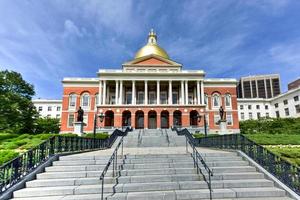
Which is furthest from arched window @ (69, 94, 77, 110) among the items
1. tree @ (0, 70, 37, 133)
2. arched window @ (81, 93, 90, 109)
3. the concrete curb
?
the concrete curb

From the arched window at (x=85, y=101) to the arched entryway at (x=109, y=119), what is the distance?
17.9ft

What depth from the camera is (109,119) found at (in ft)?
143

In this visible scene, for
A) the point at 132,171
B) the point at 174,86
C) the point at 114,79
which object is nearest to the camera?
the point at 132,171

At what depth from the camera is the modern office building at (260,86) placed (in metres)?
115

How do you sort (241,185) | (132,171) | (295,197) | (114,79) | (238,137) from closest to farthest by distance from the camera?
(295,197) → (241,185) → (132,171) → (238,137) → (114,79)

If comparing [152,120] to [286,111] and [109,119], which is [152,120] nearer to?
[109,119]

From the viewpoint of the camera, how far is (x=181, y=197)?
667cm

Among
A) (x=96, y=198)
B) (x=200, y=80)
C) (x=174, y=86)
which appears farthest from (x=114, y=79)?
(x=96, y=198)

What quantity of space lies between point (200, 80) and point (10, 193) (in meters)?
40.8

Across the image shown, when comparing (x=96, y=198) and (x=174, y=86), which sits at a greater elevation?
(x=174, y=86)

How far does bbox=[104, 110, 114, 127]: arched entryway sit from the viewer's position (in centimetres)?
4206

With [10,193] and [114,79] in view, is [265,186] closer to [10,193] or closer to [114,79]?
[10,193]

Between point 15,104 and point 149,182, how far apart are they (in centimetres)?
3577

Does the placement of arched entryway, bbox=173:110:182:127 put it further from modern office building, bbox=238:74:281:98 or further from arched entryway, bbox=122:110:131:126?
modern office building, bbox=238:74:281:98
